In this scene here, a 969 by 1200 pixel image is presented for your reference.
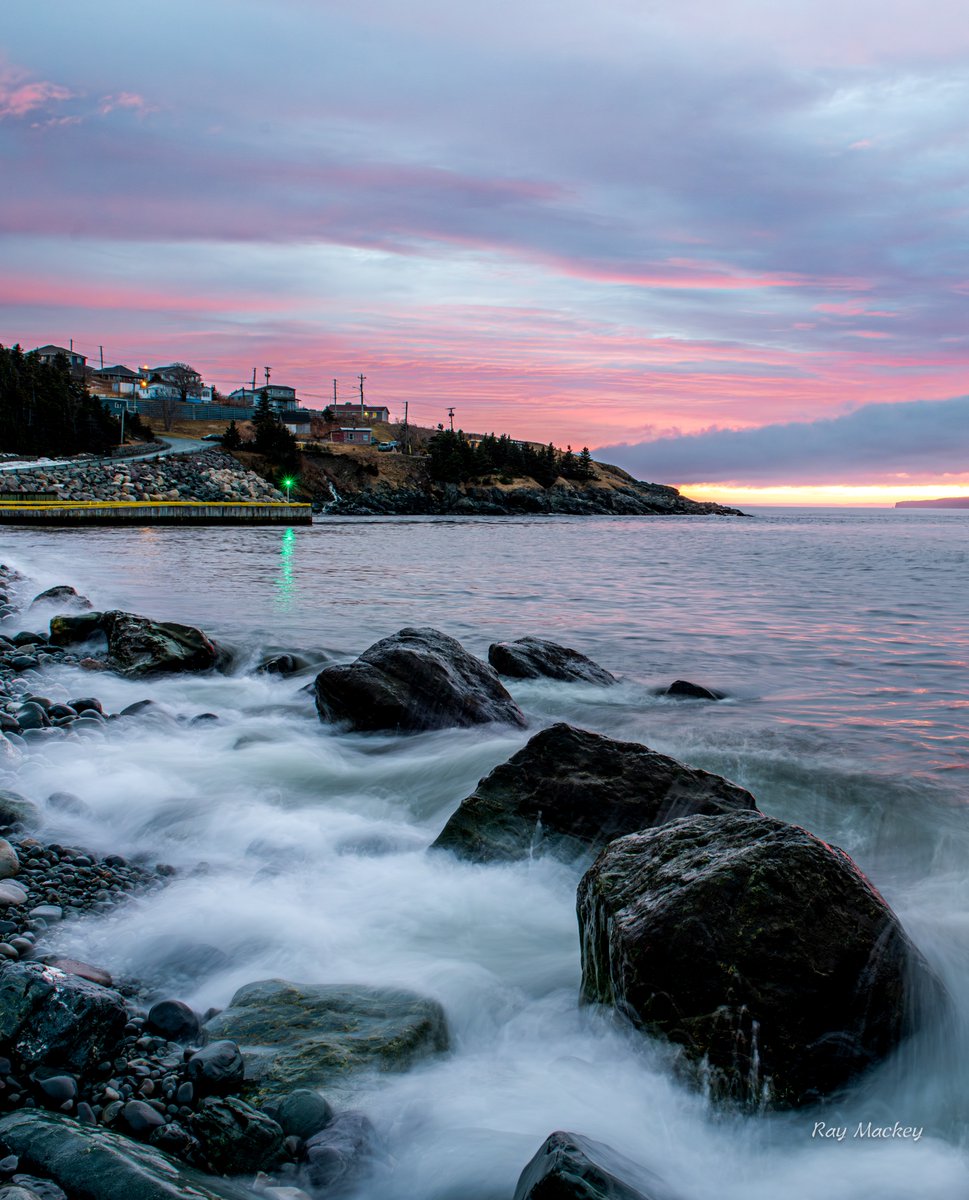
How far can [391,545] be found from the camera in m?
51.4

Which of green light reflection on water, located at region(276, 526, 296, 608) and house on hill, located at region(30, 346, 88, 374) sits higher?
house on hill, located at region(30, 346, 88, 374)

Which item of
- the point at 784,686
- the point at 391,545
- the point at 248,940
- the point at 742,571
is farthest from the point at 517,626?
the point at 391,545

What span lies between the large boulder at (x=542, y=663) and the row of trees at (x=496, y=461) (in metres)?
107

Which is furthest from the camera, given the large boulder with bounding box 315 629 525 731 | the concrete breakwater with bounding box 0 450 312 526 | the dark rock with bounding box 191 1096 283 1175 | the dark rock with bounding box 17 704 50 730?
the concrete breakwater with bounding box 0 450 312 526

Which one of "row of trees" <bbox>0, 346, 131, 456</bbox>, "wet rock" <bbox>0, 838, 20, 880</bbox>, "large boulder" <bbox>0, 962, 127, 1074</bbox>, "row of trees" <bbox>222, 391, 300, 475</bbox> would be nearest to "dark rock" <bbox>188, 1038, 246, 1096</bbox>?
"large boulder" <bbox>0, 962, 127, 1074</bbox>

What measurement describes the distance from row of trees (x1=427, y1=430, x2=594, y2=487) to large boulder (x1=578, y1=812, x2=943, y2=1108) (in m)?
117

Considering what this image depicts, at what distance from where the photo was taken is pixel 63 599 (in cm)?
2017

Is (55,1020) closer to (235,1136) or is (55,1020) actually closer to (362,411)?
(235,1136)

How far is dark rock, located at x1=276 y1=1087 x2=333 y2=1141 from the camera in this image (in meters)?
3.84

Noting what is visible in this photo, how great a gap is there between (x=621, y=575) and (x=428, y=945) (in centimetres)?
3198

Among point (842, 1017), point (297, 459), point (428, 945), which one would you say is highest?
point (297, 459)

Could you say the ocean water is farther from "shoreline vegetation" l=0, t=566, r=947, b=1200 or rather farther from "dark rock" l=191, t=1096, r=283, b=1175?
"dark rock" l=191, t=1096, r=283, b=1175

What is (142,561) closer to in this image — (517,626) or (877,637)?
(517,626)

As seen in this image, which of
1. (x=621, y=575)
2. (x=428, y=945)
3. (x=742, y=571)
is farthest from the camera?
(x=742, y=571)
